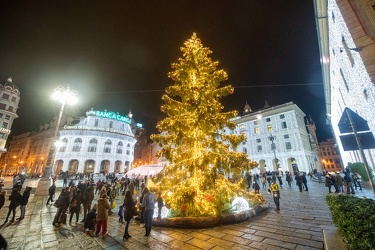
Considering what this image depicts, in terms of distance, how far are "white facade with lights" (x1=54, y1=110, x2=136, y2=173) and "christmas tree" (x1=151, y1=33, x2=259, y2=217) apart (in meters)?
51.4

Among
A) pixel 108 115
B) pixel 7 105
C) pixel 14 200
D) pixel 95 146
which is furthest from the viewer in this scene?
pixel 108 115

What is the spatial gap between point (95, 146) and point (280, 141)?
5496 cm

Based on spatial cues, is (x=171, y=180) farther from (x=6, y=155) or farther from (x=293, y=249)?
(x=6, y=155)

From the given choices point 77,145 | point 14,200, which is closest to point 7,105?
point 77,145

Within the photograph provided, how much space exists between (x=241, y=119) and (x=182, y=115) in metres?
49.2

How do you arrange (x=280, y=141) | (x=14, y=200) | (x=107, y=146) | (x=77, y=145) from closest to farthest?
(x=14, y=200) < (x=280, y=141) < (x=77, y=145) < (x=107, y=146)

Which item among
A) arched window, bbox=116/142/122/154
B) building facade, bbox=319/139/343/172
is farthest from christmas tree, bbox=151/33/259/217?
building facade, bbox=319/139/343/172

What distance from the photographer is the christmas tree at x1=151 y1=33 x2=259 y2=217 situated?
8664mm

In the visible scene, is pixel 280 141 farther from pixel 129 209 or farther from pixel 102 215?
pixel 102 215

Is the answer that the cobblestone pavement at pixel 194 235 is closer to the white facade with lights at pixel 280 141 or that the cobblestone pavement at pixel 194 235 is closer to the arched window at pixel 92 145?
the white facade with lights at pixel 280 141

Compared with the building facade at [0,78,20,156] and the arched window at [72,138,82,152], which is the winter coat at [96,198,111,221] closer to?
the arched window at [72,138,82,152]

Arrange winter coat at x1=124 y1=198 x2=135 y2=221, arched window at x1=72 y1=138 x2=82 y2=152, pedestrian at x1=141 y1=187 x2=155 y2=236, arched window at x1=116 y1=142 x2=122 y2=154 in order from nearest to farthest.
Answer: winter coat at x1=124 y1=198 x2=135 y2=221 → pedestrian at x1=141 y1=187 x2=155 y2=236 → arched window at x1=72 y1=138 x2=82 y2=152 → arched window at x1=116 y1=142 x2=122 y2=154

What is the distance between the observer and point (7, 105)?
5125 cm

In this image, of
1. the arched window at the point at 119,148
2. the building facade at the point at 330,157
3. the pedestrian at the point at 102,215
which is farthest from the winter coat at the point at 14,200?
the building facade at the point at 330,157
